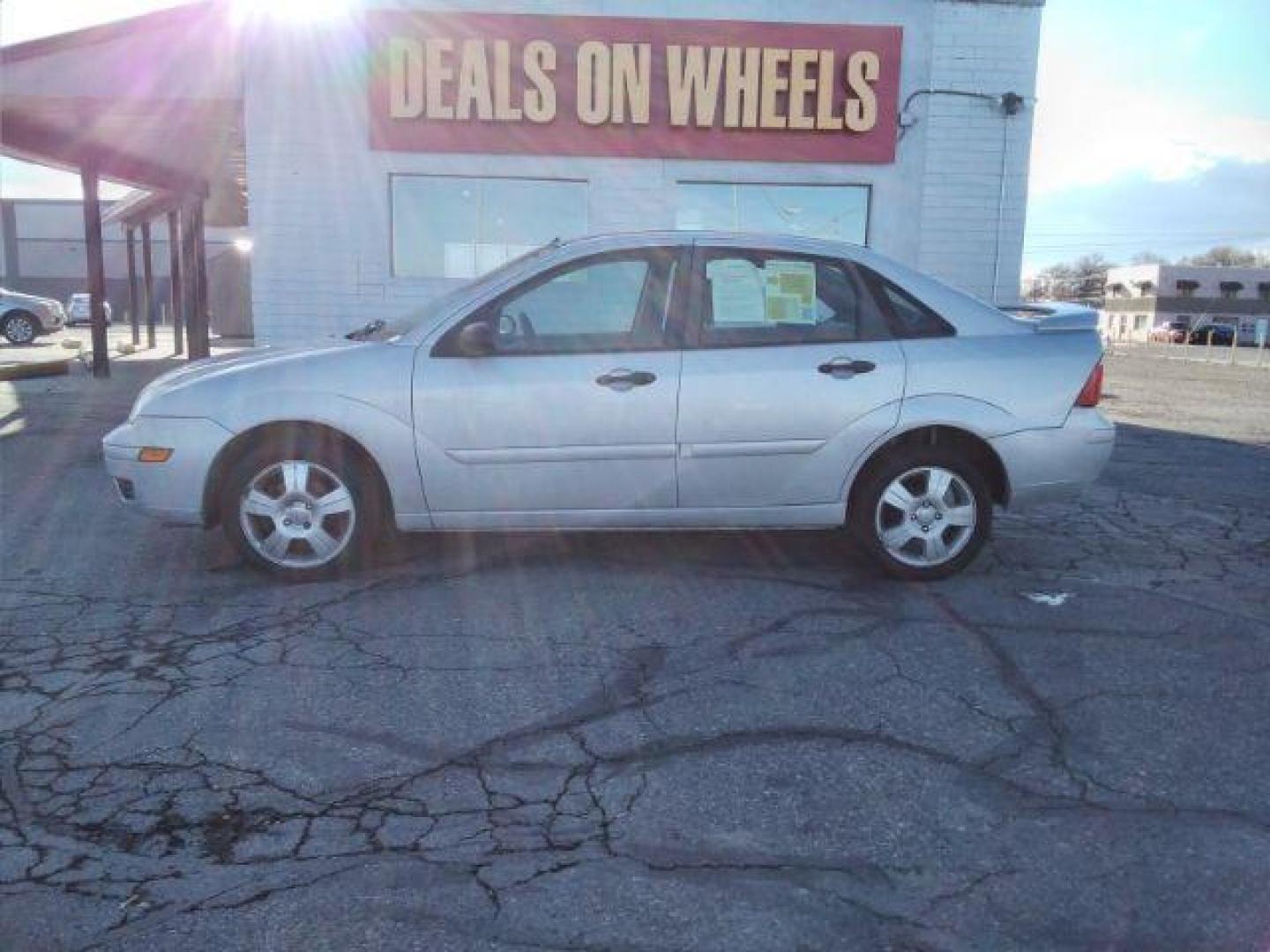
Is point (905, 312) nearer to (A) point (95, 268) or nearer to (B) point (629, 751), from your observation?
(B) point (629, 751)

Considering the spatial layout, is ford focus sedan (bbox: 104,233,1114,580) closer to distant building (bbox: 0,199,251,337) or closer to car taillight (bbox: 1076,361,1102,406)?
car taillight (bbox: 1076,361,1102,406)

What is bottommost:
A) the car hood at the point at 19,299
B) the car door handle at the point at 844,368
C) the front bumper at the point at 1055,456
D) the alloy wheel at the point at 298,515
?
the alloy wheel at the point at 298,515

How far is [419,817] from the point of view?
2.82 meters

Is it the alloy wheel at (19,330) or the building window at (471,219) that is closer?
the building window at (471,219)

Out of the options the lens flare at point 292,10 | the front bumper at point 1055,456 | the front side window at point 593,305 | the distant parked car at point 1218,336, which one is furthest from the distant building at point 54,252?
the distant parked car at point 1218,336

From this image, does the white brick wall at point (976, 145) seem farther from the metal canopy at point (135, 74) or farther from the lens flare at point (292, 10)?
the metal canopy at point (135, 74)

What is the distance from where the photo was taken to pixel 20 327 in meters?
25.0

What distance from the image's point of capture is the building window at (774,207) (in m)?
11.8

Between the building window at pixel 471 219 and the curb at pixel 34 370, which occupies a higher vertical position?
the building window at pixel 471 219

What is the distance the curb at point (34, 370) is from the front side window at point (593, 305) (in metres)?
12.8

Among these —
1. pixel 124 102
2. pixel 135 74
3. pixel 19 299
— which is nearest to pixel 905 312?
pixel 135 74

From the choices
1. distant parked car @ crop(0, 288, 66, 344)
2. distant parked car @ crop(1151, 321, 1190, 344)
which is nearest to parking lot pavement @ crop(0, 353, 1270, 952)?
distant parked car @ crop(0, 288, 66, 344)

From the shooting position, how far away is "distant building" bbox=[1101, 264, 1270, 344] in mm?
76500

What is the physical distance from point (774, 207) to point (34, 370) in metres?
11.3
